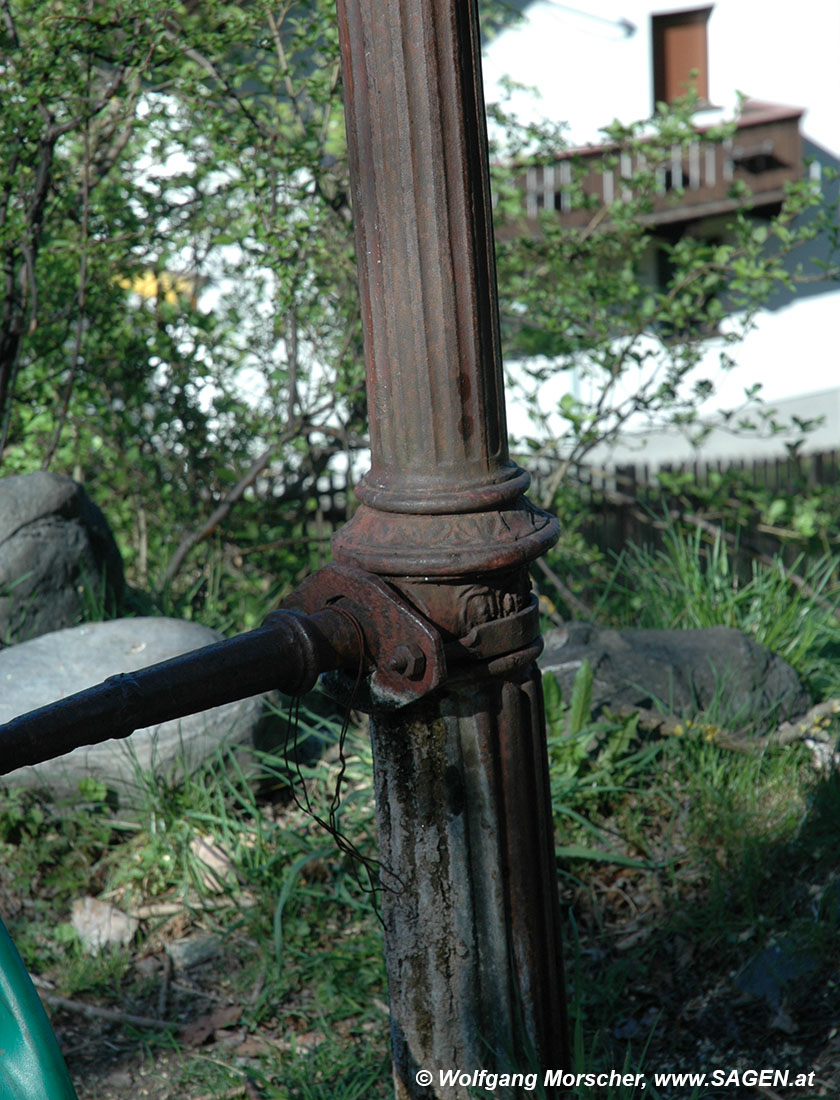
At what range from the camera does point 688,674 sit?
3.47 m

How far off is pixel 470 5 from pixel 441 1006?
1.56 meters

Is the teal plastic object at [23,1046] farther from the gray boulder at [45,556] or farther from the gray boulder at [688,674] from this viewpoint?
the gray boulder at [45,556]

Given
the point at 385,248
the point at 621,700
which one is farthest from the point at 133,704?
the point at 621,700

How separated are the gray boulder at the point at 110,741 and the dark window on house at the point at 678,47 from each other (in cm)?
1214

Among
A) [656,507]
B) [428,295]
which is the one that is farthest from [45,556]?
[656,507]

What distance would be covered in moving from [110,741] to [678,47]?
12.9m

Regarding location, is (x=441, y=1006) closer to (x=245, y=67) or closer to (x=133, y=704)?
(x=133, y=704)

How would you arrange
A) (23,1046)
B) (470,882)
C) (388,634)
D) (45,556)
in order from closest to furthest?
(23,1046)
(388,634)
(470,882)
(45,556)

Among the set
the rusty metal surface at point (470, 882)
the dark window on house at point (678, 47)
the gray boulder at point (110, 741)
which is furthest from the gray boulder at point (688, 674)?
the dark window on house at point (678, 47)

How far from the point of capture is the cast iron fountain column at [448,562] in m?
1.64

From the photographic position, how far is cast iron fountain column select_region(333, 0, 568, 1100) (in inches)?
64.6

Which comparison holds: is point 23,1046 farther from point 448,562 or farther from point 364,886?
point 364,886

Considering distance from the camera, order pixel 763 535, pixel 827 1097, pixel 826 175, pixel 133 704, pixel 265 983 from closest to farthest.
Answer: pixel 133 704
pixel 827 1097
pixel 265 983
pixel 826 175
pixel 763 535

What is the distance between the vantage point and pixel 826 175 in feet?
14.9
